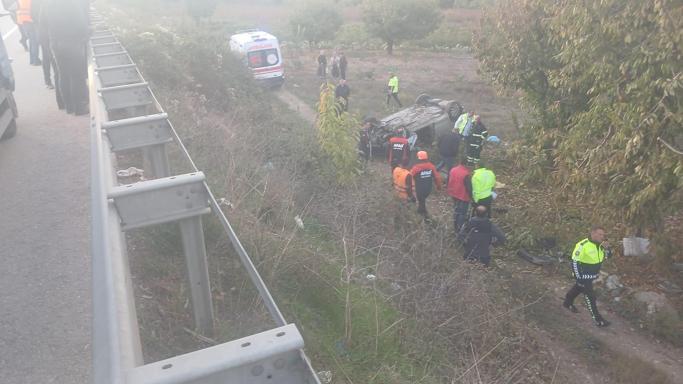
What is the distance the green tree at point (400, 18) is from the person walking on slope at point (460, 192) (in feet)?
74.1

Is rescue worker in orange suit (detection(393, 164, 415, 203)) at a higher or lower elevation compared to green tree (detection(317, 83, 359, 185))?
lower

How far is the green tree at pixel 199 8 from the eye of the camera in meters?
40.2

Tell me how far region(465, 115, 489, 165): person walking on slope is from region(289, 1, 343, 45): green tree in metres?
23.8

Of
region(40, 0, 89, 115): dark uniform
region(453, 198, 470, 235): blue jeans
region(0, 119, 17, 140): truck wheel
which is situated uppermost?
region(40, 0, 89, 115): dark uniform

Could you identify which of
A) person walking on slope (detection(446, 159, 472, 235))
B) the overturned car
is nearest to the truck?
person walking on slope (detection(446, 159, 472, 235))

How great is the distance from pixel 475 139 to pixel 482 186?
3.66m

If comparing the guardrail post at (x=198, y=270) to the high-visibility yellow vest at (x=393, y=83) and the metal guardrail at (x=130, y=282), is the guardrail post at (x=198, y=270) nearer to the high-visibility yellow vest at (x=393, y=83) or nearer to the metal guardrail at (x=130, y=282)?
the metal guardrail at (x=130, y=282)

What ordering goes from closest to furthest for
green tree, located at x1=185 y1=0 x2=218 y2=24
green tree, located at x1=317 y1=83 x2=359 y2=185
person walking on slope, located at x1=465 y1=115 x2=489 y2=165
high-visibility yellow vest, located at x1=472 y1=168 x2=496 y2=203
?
high-visibility yellow vest, located at x1=472 y1=168 x2=496 y2=203, green tree, located at x1=317 y1=83 x2=359 y2=185, person walking on slope, located at x1=465 y1=115 x2=489 y2=165, green tree, located at x1=185 y1=0 x2=218 y2=24

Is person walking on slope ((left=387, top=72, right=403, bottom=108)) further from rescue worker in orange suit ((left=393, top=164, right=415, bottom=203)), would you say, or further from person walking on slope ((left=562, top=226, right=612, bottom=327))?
person walking on slope ((left=562, top=226, right=612, bottom=327))

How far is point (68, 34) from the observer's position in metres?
7.07

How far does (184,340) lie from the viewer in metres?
4.27

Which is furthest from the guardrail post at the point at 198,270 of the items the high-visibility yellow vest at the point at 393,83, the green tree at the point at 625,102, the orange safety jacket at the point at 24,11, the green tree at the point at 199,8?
the green tree at the point at 199,8

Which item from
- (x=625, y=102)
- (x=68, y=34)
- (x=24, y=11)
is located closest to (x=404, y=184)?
(x=625, y=102)

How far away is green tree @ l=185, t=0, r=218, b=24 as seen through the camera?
40.2 m
